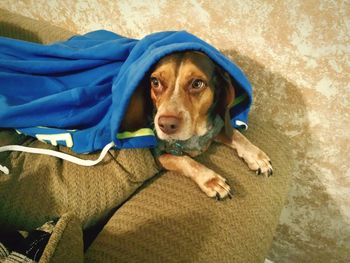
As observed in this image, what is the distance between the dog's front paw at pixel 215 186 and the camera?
99 centimetres

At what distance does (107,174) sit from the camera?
1056mm

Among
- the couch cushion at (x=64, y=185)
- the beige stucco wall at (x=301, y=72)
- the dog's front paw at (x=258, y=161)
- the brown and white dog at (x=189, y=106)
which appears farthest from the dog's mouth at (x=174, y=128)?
the beige stucco wall at (x=301, y=72)

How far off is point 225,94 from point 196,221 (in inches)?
19.3

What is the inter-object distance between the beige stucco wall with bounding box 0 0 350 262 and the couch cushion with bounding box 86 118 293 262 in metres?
0.26

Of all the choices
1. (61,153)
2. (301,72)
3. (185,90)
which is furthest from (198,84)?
(61,153)

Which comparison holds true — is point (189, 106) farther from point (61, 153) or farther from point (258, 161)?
point (61, 153)

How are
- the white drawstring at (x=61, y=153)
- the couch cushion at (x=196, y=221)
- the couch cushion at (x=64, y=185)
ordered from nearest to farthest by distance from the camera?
the couch cushion at (x=196, y=221) < the couch cushion at (x=64, y=185) < the white drawstring at (x=61, y=153)

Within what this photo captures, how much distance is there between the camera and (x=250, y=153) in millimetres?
1126

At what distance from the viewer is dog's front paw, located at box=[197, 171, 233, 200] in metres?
0.99

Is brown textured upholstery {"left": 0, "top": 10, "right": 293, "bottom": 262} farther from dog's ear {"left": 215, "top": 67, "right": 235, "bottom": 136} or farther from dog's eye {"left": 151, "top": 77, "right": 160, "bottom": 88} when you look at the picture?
dog's eye {"left": 151, "top": 77, "right": 160, "bottom": 88}

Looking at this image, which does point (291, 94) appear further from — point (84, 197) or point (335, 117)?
point (84, 197)

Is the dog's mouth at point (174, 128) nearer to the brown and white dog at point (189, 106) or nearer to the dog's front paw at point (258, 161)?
the brown and white dog at point (189, 106)

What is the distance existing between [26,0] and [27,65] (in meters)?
0.90

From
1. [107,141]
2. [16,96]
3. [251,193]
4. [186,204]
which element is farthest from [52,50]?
[251,193]
